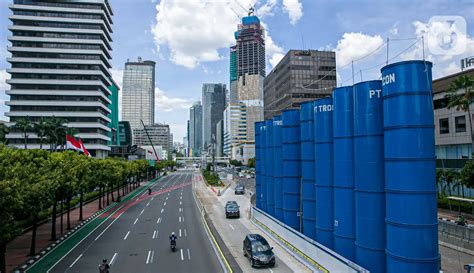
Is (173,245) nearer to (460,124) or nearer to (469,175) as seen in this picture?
(469,175)

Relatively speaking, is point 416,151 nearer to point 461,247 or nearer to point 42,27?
point 461,247

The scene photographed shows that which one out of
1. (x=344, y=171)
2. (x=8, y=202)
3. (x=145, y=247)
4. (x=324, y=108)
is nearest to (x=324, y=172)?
(x=344, y=171)

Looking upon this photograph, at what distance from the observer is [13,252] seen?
27.0 m

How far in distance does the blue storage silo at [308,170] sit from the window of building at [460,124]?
32.8 metres

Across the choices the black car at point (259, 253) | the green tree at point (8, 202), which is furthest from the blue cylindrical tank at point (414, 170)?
the green tree at point (8, 202)

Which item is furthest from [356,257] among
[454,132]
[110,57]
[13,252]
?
[110,57]

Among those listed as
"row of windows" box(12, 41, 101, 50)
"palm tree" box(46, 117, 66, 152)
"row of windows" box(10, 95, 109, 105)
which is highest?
"row of windows" box(12, 41, 101, 50)

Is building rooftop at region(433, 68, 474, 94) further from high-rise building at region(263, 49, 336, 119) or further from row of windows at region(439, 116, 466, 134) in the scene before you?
high-rise building at region(263, 49, 336, 119)

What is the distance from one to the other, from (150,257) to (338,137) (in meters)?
16.6

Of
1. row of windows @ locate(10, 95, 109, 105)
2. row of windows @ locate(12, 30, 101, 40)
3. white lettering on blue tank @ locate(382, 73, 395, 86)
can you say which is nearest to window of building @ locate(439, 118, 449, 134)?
white lettering on blue tank @ locate(382, 73, 395, 86)

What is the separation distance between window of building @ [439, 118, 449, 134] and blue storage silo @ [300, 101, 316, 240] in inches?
1350

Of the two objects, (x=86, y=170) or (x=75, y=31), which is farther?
(x=75, y=31)

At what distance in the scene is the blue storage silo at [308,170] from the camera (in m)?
24.9

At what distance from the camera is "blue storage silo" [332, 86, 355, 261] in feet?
65.0
